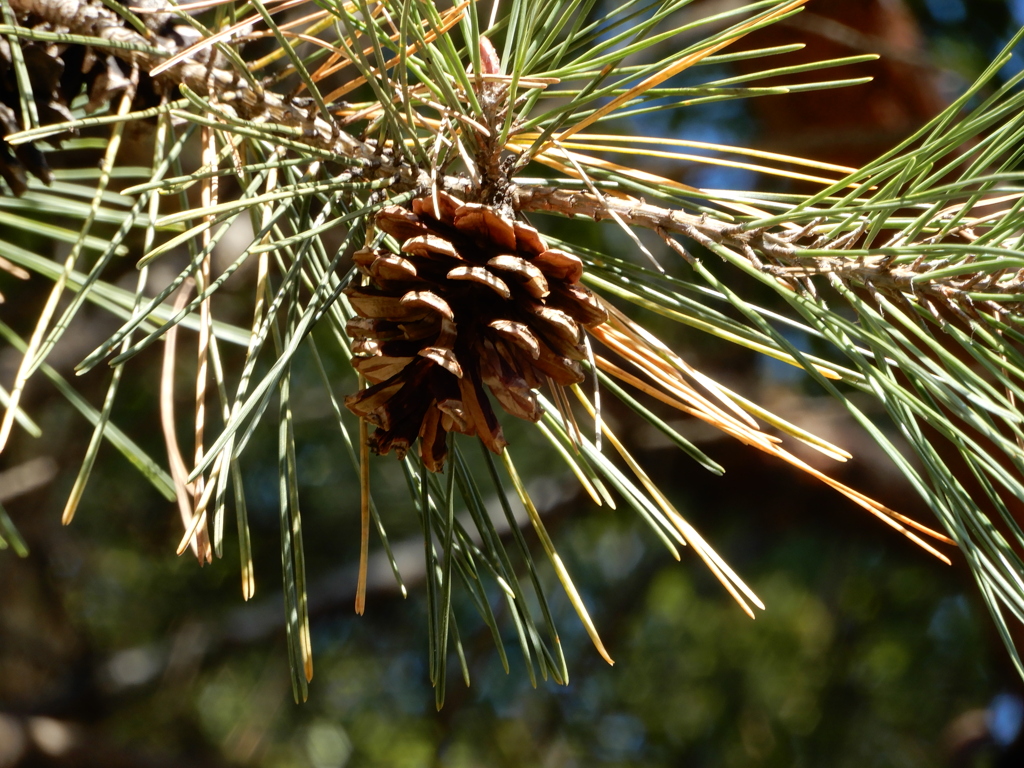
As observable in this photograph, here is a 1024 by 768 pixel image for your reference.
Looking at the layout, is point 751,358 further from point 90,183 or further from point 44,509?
point 44,509

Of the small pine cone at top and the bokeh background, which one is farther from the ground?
the small pine cone at top

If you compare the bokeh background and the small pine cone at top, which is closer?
the small pine cone at top

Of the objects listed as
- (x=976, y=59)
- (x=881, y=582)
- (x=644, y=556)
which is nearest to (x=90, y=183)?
(x=644, y=556)

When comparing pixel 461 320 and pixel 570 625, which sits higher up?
pixel 461 320

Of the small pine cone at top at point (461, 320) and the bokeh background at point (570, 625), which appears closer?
the small pine cone at top at point (461, 320)

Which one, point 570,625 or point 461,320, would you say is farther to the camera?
point 570,625
